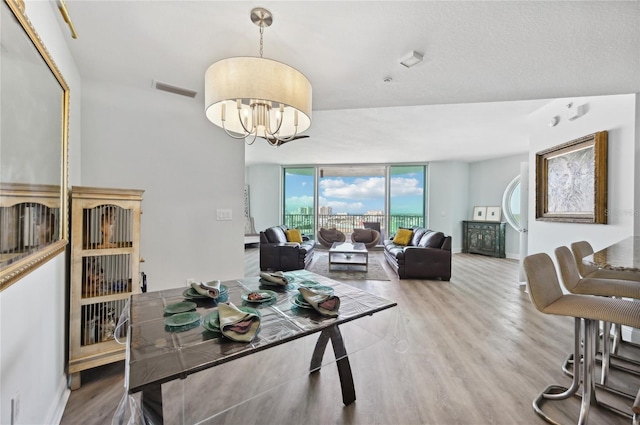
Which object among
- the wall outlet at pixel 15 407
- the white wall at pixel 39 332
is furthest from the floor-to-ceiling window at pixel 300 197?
the wall outlet at pixel 15 407

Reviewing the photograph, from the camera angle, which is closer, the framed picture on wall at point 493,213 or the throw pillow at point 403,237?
the throw pillow at point 403,237

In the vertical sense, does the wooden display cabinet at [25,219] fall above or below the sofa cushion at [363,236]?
above

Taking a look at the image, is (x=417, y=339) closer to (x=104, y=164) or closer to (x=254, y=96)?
(x=254, y=96)

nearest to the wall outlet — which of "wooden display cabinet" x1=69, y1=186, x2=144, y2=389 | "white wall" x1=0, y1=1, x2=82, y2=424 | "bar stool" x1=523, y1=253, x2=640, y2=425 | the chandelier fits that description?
"white wall" x1=0, y1=1, x2=82, y2=424

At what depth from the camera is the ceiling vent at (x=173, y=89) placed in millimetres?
2309

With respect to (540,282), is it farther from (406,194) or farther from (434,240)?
(406,194)

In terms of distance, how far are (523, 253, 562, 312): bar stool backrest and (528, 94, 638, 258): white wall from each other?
1818 mm

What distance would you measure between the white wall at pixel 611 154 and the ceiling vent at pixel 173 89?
13.6 ft

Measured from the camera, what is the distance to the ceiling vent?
7.58ft

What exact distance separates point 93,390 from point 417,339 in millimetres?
2511

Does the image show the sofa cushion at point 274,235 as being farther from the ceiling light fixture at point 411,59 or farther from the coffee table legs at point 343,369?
the ceiling light fixture at point 411,59

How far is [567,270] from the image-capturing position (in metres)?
1.73

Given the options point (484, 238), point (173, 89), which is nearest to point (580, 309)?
point (173, 89)

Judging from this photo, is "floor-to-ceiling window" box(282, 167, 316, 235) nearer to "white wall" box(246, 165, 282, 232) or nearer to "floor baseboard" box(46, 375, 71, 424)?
"white wall" box(246, 165, 282, 232)
